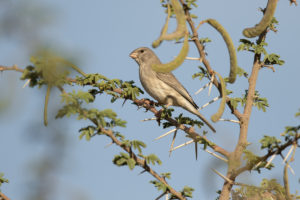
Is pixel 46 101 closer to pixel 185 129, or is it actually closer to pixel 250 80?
pixel 185 129

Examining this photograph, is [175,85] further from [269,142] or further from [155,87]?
[269,142]

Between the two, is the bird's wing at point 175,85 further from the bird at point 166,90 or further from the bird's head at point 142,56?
the bird's head at point 142,56

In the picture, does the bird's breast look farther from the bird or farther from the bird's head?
the bird's head

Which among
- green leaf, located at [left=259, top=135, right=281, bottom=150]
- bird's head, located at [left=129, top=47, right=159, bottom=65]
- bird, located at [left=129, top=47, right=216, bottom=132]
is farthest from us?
bird's head, located at [left=129, top=47, right=159, bottom=65]

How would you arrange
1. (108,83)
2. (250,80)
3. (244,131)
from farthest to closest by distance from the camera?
(250,80)
(244,131)
(108,83)

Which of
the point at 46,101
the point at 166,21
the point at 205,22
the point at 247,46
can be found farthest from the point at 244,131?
the point at 46,101

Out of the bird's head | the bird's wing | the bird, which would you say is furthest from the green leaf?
the bird's head

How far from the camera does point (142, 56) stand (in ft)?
Answer: 36.4

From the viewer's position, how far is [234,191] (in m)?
6.58

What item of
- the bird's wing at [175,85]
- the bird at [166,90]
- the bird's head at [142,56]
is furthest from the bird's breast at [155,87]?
the bird's head at [142,56]

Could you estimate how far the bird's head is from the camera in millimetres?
11000

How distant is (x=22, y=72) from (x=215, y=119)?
84.5 inches

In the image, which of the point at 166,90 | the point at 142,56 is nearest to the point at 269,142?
the point at 166,90

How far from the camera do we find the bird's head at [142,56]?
11.0m
